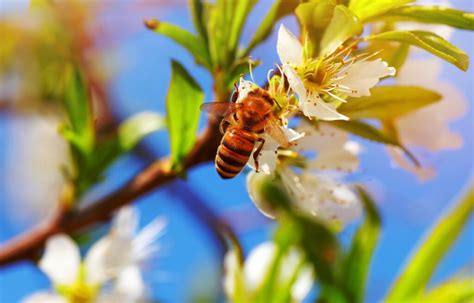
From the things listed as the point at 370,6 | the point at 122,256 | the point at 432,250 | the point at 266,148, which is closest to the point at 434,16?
the point at 370,6

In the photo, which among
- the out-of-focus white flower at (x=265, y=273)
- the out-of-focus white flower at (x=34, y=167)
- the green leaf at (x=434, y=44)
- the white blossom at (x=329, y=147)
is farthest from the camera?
the out-of-focus white flower at (x=34, y=167)

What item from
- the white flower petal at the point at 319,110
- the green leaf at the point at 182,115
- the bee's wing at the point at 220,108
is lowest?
the green leaf at the point at 182,115

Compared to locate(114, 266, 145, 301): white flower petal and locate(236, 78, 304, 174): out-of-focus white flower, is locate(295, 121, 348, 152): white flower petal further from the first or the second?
locate(114, 266, 145, 301): white flower petal

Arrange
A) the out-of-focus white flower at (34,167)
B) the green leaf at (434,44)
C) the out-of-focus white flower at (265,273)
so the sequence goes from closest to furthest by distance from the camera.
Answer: the green leaf at (434,44) → the out-of-focus white flower at (265,273) → the out-of-focus white flower at (34,167)

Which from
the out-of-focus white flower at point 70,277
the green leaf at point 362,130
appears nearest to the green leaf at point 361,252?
the green leaf at point 362,130

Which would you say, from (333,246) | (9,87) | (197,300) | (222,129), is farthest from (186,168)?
(9,87)

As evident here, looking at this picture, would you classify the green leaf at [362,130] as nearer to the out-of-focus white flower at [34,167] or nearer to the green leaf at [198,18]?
the green leaf at [198,18]

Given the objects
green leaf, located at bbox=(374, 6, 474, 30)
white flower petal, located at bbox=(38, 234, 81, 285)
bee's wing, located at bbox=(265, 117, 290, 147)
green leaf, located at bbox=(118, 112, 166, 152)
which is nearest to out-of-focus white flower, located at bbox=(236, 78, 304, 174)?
bee's wing, located at bbox=(265, 117, 290, 147)
